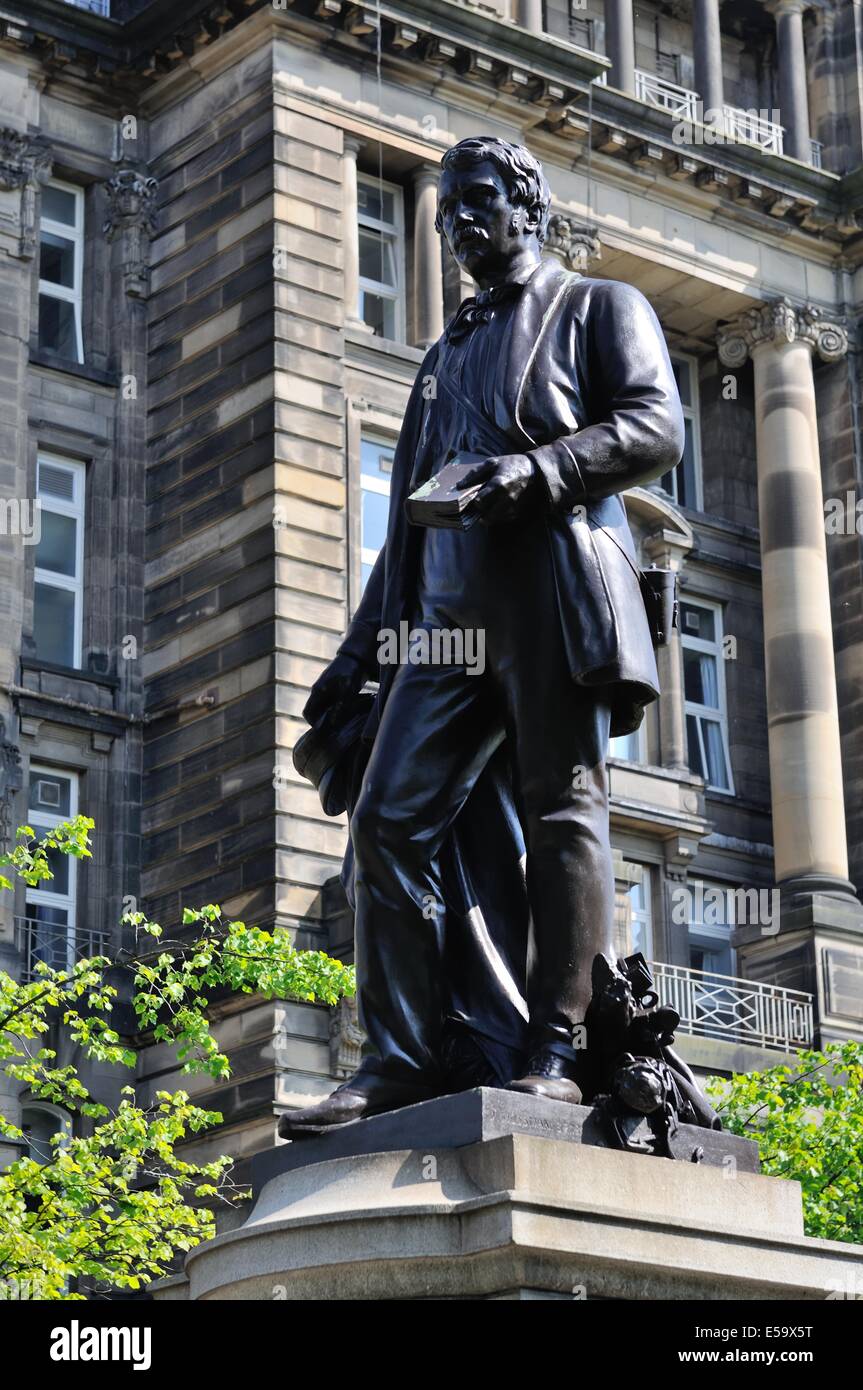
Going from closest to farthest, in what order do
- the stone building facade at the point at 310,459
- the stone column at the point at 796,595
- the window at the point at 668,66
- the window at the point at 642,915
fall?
the stone building facade at the point at 310,459
the window at the point at 642,915
the stone column at the point at 796,595
the window at the point at 668,66

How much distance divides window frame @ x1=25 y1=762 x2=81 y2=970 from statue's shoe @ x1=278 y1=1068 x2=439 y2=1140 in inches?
1022

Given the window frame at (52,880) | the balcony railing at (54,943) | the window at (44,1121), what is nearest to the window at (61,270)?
the window frame at (52,880)

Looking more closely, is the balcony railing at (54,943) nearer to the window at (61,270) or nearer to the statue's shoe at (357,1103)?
the window at (61,270)

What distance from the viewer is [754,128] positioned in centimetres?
4441

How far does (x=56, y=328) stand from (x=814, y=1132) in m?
15.5

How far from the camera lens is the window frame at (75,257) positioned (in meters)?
37.8

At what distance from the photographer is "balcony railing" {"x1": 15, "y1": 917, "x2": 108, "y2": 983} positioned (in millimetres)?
33438

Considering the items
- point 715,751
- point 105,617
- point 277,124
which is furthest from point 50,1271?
point 715,751

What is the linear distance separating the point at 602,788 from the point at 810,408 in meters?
34.9

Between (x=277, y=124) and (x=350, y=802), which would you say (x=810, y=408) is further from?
(x=350, y=802)

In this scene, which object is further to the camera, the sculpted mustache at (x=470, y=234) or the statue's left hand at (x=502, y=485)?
the sculpted mustache at (x=470, y=234)

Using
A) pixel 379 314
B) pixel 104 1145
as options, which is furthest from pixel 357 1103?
pixel 379 314

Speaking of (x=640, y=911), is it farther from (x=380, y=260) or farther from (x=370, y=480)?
(x=380, y=260)

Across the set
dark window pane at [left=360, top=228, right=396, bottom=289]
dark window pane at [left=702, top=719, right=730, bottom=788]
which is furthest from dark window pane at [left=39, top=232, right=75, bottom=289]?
dark window pane at [left=702, top=719, right=730, bottom=788]
